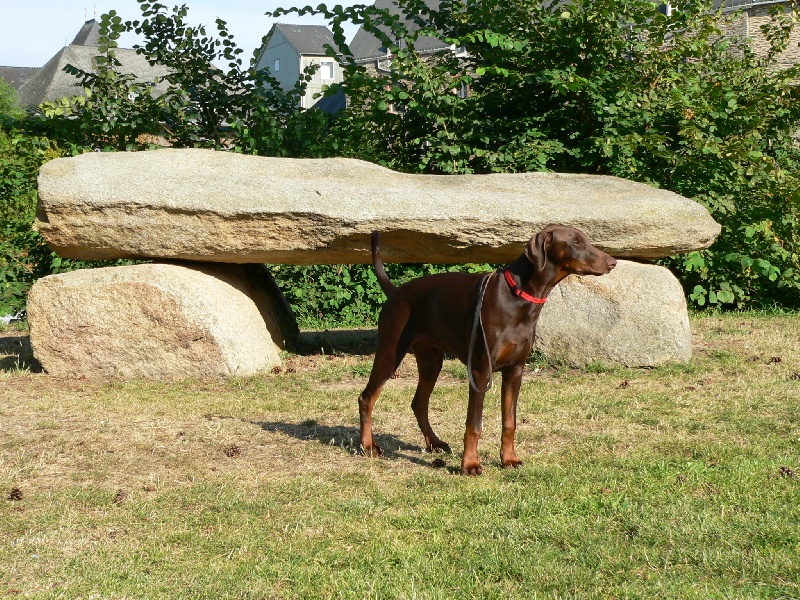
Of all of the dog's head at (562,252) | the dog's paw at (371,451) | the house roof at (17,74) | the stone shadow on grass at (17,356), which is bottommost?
the stone shadow on grass at (17,356)

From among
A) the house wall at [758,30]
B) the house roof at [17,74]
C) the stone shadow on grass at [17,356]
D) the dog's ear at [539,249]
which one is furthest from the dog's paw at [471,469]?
the house roof at [17,74]

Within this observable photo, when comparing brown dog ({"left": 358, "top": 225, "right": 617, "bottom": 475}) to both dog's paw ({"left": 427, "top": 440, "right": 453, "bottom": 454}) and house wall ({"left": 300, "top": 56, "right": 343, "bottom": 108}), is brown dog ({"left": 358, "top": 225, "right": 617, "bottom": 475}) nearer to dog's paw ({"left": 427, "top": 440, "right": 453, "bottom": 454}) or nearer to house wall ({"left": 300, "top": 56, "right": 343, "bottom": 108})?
dog's paw ({"left": 427, "top": 440, "right": 453, "bottom": 454})

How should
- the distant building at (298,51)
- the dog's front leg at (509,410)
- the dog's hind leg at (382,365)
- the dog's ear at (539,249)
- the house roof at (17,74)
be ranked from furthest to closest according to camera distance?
1. the house roof at (17,74)
2. the distant building at (298,51)
3. the dog's hind leg at (382,365)
4. the dog's front leg at (509,410)
5. the dog's ear at (539,249)

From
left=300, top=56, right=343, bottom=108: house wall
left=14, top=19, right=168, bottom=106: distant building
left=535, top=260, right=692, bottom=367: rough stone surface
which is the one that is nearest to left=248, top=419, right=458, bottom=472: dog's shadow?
left=535, top=260, right=692, bottom=367: rough stone surface

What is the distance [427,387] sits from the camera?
19.2ft

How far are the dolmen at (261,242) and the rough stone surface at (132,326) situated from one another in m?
0.01

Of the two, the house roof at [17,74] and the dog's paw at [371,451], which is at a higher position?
the house roof at [17,74]

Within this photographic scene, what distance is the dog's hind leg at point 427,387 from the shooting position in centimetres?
586

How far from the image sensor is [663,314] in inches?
340

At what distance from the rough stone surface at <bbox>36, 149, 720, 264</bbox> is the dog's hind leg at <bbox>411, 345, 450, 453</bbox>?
2.64 metres

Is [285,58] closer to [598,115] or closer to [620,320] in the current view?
[598,115]

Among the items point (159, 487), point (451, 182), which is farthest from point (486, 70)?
point (159, 487)

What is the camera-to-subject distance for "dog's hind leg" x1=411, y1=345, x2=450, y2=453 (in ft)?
19.2

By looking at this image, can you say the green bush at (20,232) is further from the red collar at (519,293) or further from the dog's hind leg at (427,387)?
the red collar at (519,293)
